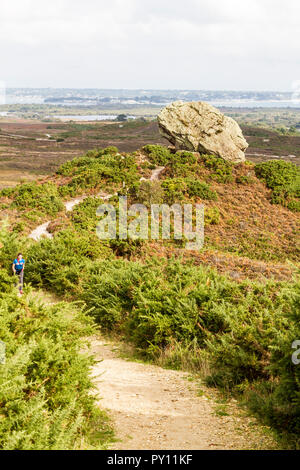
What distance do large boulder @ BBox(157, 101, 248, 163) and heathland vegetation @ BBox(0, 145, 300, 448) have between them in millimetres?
983

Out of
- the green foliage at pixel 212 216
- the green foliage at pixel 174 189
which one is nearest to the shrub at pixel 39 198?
the green foliage at pixel 174 189

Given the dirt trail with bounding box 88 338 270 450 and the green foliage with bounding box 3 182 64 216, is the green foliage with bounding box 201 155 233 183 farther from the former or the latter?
the dirt trail with bounding box 88 338 270 450

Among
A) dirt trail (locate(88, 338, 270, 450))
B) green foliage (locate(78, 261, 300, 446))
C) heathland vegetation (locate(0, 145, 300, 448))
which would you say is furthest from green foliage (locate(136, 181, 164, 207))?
dirt trail (locate(88, 338, 270, 450))

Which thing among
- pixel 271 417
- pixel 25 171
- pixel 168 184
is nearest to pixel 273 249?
pixel 168 184

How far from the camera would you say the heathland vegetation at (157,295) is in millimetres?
5320

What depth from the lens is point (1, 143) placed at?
93.8 metres

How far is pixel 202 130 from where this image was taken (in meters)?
29.6

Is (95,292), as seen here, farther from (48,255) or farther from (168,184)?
(168,184)

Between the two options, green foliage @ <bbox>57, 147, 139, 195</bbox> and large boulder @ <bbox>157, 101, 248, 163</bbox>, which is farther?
large boulder @ <bbox>157, 101, 248, 163</bbox>

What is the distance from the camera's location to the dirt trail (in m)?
5.50

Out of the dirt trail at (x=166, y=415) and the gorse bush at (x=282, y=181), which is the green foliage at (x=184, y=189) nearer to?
the gorse bush at (x=282, y=181)

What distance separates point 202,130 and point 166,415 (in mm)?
25597

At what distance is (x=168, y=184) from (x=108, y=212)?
4743 mm

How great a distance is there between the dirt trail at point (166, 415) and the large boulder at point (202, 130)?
2313 centimetres
